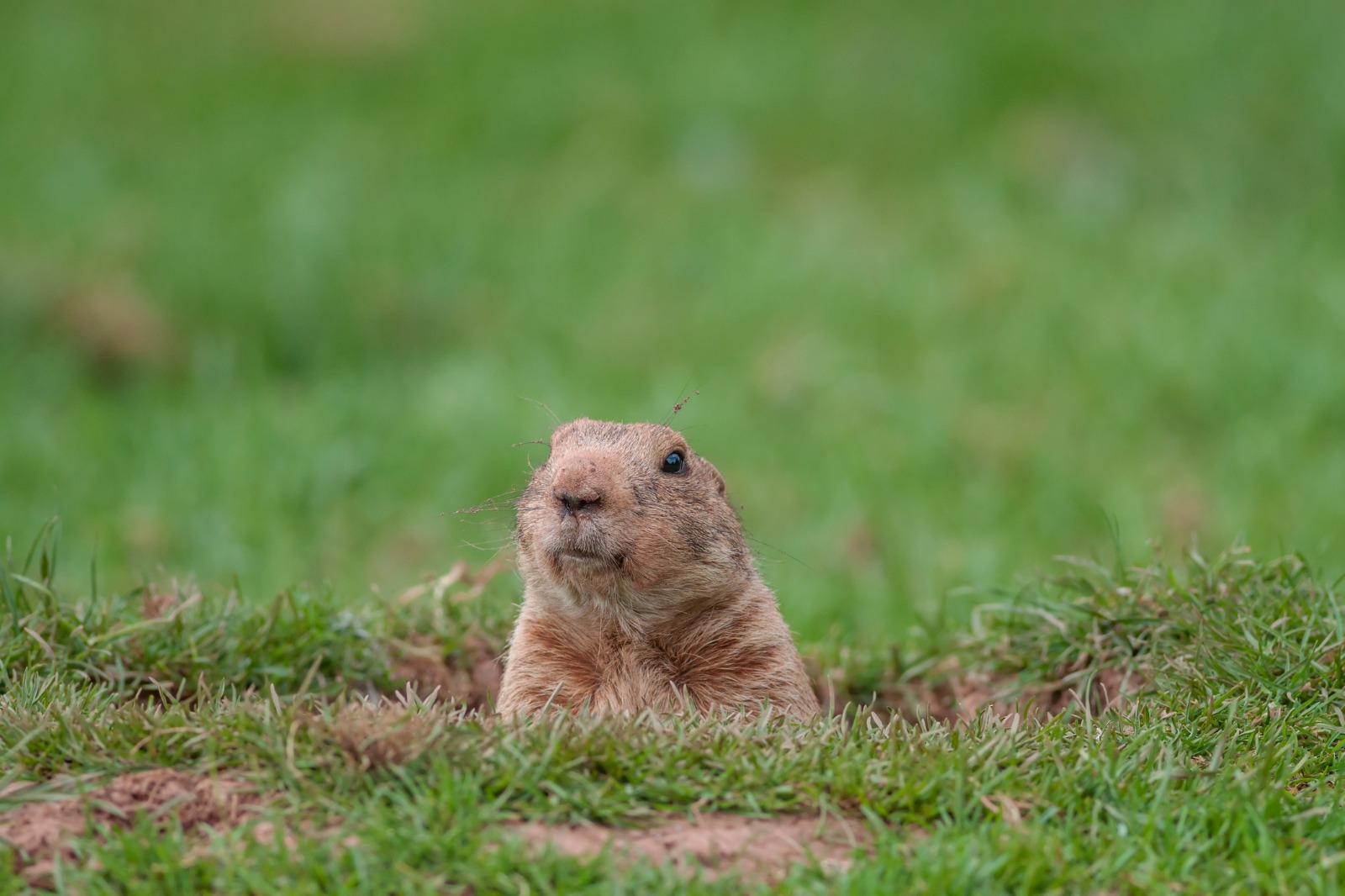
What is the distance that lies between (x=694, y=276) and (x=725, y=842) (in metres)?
7.11

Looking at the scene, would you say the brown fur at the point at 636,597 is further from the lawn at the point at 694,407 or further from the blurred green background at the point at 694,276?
the blurred green background at the point at 694,276

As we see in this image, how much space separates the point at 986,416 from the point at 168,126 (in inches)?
272

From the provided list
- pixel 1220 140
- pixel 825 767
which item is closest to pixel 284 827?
pixel 825 767

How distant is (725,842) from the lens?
3.11 meters

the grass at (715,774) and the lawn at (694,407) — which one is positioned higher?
the lawn at (694,407)

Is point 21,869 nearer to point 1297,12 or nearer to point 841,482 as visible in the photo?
point 841,482

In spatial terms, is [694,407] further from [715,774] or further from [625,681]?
[715,774]

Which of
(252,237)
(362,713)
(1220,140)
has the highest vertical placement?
(1220,140)

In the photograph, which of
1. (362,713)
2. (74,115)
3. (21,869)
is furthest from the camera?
(74,115)

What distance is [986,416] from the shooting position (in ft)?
27.7

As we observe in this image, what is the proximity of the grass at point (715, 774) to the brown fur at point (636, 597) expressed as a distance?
0.48m

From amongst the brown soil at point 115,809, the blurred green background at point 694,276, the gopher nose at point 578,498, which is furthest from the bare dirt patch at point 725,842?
the blurred green background at point 694,276

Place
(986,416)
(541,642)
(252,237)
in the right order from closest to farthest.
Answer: (541,642) < (986,416) < (252,237)

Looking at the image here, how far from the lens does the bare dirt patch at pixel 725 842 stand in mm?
3014
